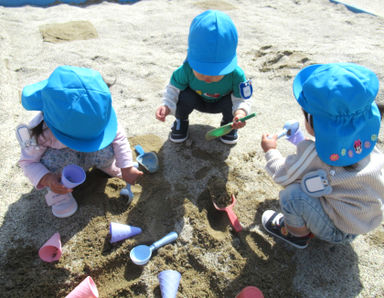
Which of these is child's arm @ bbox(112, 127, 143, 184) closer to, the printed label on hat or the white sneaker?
the white sneaker

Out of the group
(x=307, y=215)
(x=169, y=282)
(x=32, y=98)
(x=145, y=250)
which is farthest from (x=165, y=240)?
(x=32, y=98)

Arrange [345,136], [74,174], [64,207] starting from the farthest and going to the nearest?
[64,207], [74,174], [345,136]

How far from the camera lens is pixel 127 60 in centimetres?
292

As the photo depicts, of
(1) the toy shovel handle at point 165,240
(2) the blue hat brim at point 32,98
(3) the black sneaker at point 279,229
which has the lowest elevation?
(1) the toy shovel handle at point 165,240

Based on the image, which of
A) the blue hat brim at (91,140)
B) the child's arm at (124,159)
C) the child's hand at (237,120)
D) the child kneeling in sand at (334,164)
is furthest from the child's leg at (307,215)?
the blue hat brim at (91,140)

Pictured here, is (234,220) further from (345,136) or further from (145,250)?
(345,136)

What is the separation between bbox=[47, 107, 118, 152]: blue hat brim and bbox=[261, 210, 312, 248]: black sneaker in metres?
0.96

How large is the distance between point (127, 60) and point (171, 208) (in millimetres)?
1808

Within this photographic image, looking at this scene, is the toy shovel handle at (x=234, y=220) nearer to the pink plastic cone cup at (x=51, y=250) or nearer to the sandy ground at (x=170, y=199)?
the sandy ground at (x=170, y=199)

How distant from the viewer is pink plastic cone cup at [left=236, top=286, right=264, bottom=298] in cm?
133

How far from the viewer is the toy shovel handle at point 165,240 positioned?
59.5 inches

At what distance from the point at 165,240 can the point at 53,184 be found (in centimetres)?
64

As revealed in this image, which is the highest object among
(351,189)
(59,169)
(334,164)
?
(334,164)

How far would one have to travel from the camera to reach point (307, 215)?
141 centimetres
